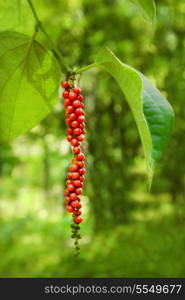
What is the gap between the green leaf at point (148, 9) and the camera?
18.8 inches

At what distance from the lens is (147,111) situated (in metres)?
0.43

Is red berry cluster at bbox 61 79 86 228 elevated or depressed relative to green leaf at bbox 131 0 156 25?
depressed

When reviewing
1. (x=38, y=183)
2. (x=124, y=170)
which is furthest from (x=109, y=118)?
(x=38, y=183)

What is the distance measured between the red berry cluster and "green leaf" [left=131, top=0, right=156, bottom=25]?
0.32 feet

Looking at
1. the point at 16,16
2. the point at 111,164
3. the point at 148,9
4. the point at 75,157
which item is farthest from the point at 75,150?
the point at 111,164

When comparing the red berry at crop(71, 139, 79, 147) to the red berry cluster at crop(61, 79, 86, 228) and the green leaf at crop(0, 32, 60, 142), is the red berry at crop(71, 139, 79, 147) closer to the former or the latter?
the red berry cluster at crop(61, 79, 86, 228)

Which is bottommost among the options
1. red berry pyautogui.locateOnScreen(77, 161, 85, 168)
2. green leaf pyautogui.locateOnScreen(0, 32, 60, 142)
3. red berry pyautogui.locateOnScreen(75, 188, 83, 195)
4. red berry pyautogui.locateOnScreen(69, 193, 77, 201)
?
red berry pyautogui.locateOnScreen(69, 193, 77, 201)

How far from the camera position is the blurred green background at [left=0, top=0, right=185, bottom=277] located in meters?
2.86

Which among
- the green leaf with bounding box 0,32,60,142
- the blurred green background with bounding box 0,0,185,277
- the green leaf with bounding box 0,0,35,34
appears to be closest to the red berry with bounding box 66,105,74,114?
the green leaf with bounding box 0,32,60,142

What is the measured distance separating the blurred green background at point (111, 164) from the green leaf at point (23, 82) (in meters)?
1.88

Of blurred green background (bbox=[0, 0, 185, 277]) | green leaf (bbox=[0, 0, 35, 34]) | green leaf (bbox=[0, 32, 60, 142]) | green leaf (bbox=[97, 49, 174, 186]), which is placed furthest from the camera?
blurred green background (bbox=[0, 0, 185, 277])

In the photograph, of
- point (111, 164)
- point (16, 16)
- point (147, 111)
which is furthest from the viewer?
point (111, 164)

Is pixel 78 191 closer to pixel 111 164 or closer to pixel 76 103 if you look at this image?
pixel 76 103

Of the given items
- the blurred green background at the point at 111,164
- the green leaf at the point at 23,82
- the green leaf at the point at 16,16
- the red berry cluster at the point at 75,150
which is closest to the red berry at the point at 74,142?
the red berry cluster at the point at 75,150
